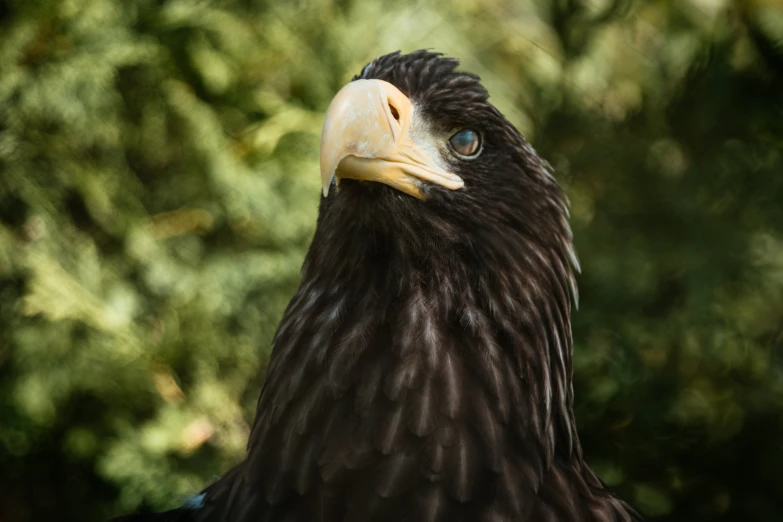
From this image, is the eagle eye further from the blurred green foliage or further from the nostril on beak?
the blurred green foliage

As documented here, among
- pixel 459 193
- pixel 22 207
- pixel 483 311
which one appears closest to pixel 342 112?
pixel 459 193

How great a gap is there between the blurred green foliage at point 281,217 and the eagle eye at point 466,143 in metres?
1.21

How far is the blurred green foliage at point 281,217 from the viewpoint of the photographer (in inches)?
107

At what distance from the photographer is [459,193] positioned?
1.64m

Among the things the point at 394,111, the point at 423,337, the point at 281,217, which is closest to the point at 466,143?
the point at 394,111

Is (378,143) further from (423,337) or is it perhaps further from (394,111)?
(423,337)

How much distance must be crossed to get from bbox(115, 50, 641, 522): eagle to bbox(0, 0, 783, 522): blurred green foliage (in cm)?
112

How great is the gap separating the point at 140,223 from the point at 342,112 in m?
1.88

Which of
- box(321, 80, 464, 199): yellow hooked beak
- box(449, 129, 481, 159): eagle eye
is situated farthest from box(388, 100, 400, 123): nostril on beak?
box(449, 129, 481, 159): eagle eye

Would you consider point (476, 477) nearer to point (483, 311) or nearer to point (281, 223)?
point (483, 311)

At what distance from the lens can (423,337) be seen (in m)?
1.55

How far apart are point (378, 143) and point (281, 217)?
60.9 inches

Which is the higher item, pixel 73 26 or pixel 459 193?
pixel 73 26

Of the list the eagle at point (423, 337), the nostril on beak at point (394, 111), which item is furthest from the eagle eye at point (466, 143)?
the nostril on beak at point (394, 111)
